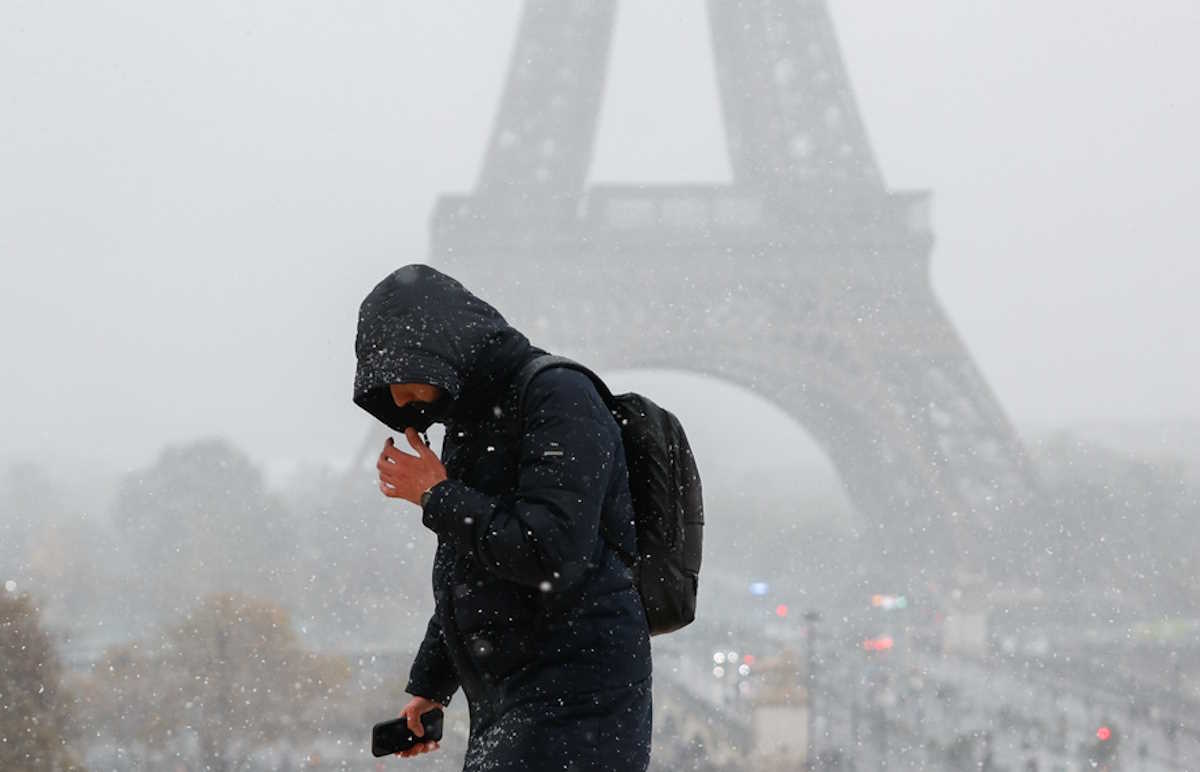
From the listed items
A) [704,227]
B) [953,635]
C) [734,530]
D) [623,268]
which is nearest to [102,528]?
[623,268]

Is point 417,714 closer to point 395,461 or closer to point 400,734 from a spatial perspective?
point 400,734

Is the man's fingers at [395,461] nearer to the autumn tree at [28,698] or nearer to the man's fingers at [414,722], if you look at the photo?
the man's fingers at [414,722]

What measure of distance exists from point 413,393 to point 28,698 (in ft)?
23.8

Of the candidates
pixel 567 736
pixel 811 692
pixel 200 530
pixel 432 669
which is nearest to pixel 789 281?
pixel 811 692

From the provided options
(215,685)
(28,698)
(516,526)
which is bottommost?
(516,526)

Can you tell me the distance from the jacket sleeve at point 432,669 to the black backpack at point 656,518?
29cm

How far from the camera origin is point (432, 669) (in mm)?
1463

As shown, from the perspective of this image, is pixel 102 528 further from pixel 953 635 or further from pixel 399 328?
pixel 399 328

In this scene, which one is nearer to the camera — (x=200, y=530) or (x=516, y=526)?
(x=516, y=526)

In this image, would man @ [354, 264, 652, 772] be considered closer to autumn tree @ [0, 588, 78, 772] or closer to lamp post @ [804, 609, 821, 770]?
autumn tree @ [0, 588, 78, 772]

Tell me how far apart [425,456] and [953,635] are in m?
20.8

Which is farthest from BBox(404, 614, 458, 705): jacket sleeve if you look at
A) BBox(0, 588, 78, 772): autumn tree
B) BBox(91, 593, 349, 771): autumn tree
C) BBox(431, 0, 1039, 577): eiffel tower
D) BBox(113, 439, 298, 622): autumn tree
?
BBox(113, 439, 298, 622): autumn tree

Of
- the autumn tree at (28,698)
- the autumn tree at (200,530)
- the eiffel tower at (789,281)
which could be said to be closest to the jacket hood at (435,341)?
the autumn tree at (28,698)

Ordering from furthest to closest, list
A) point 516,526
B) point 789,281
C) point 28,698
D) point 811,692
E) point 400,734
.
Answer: point 789,281
point 811,692
point 28,698
point 400,734
point 516,526
